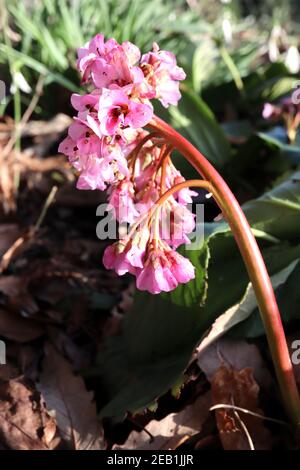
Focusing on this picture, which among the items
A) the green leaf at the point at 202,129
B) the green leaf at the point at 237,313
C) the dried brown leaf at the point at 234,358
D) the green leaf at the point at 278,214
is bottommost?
the dried brown leaf at the point at 234,358

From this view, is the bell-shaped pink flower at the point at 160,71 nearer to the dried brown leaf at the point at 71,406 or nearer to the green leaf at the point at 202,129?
the dried brown leaf at the point at 71,406

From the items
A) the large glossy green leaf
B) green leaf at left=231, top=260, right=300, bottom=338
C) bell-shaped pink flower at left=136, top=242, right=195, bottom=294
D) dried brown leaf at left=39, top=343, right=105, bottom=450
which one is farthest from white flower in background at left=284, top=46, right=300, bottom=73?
bell-shaped pink flower at left=136, top=242, right=195, bottom=294

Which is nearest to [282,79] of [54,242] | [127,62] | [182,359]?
[54,242]

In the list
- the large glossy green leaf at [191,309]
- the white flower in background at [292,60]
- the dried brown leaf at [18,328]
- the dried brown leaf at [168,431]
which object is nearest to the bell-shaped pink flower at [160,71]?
the large glossy green leaf at [191,309]

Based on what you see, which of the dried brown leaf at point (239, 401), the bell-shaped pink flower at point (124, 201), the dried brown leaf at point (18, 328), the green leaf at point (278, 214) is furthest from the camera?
the dried brown leaf at point (18, 328)

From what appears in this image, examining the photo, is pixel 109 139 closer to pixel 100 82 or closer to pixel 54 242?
pixel 100 82

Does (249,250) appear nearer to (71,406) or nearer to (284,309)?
(284,309)
